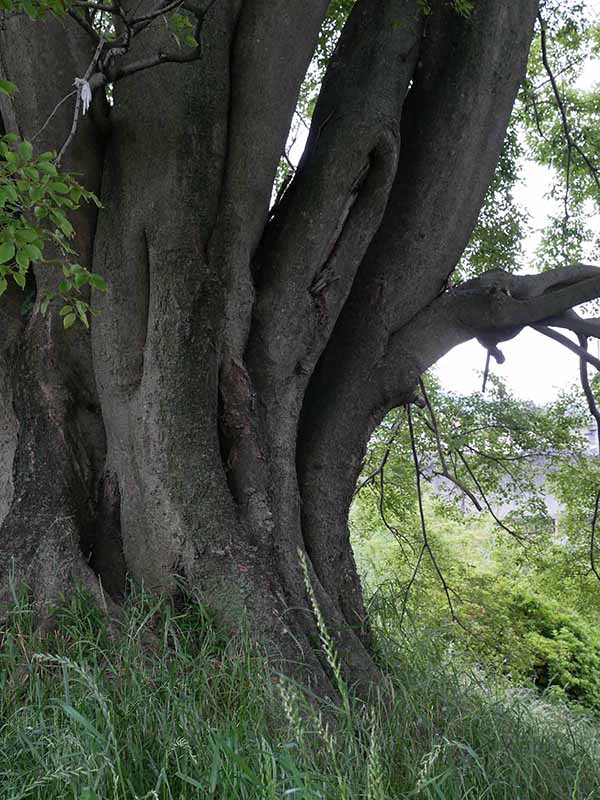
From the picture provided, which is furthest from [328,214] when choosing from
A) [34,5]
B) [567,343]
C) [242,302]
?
[567,343]

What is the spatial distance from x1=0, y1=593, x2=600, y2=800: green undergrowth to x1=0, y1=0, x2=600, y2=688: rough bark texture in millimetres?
296

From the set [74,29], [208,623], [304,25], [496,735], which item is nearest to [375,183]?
[304,25]

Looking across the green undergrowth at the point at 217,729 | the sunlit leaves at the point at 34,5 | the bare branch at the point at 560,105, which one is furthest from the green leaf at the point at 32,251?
the bare branch at the point at 560,105

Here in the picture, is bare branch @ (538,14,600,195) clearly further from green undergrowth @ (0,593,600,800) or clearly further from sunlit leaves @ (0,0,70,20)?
green undergrowth @ (0,593,600,800)

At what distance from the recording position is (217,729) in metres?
2.20

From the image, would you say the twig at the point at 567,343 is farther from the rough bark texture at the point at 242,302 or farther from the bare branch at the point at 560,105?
the bare branch at the point at 560,105

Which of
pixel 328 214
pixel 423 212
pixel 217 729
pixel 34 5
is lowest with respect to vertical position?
pixel 217 729

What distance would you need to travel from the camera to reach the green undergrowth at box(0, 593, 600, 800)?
6.46ft

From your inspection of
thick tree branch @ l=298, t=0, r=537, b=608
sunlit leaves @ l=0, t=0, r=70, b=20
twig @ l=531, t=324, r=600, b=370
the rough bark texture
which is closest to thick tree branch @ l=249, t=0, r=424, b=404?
the rough bark texture

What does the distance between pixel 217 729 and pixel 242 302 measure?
215 centimetres

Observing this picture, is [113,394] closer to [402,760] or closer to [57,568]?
[57,568]

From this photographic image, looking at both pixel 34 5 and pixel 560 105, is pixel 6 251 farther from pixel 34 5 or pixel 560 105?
pixel 560 105

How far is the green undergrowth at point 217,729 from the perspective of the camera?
1.97 meters

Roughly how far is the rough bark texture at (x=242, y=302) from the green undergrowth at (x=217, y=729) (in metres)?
0.30
